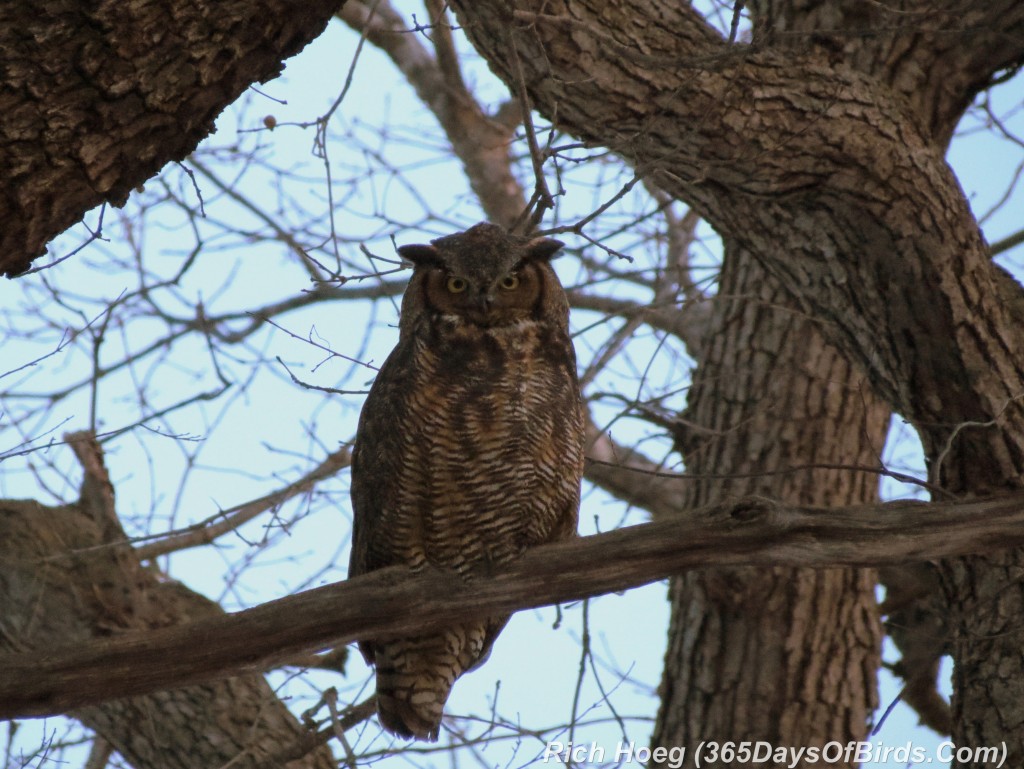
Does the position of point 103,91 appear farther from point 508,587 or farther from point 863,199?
point 863,199

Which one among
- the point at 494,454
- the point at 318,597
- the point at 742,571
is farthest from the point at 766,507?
the point at 742,571

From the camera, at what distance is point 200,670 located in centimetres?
297

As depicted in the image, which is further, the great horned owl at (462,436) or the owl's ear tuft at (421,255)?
the owl's ear tuft at (421,255)

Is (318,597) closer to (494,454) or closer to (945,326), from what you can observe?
(494,454)

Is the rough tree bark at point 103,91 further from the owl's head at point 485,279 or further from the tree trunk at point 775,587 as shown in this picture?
the tree trunk at point 775,587

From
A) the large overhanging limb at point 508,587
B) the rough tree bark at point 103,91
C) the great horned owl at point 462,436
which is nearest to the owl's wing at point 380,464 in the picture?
the great horned owl at point 462,436

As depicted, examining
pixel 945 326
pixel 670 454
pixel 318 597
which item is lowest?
pixel 318 597

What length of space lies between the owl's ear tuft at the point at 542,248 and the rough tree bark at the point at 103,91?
1.32 metres

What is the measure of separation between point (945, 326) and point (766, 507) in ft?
4.34

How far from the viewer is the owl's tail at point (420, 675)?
3988 mm

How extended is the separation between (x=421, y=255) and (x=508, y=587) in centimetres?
126

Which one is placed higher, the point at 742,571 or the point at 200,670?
the point at 742,571

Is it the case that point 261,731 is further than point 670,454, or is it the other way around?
point 670,454

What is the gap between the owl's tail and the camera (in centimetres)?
399
